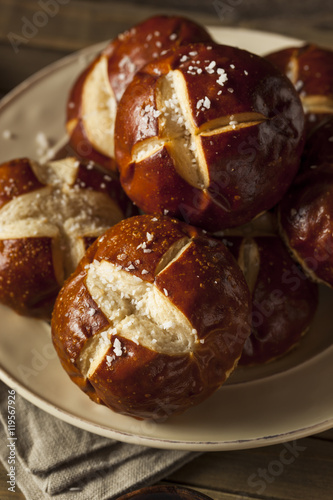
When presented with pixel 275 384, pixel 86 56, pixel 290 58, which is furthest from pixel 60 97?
pixel 275 384

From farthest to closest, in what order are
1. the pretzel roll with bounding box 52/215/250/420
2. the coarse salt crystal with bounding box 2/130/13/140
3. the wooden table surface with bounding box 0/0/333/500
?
the coarse salt crystal with bounding box 2/130/13/140, the wooden table surface with bounding box 0/0/333/500, the pretzel roll with bounding box 52/215/250/420

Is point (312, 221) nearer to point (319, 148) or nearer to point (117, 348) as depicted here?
point (319, 148)

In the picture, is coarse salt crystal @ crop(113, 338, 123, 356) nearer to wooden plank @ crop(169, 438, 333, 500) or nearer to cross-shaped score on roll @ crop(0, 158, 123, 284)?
cross-shaped score on roll @ crop(0, 158, 123, 284)

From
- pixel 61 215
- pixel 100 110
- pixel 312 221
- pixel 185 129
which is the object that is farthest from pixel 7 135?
pixel 312 221

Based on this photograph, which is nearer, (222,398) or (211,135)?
(211,135)

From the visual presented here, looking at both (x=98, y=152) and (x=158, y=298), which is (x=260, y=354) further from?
(x=98, y=152)

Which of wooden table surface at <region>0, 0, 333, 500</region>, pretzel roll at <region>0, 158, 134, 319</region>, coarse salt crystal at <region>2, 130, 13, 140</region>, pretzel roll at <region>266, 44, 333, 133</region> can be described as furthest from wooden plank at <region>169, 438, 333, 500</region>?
coarse salt crystal at <region>2, 130, 13, 140</region>
